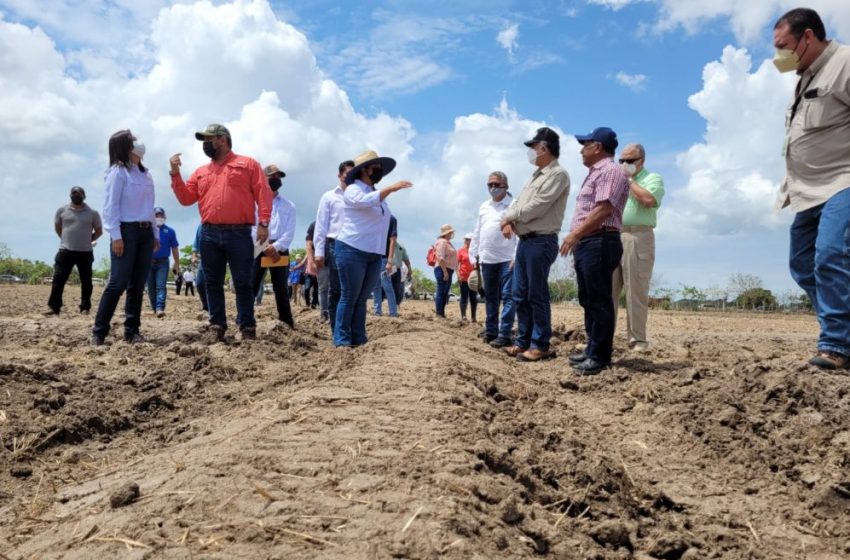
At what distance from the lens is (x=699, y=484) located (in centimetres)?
310

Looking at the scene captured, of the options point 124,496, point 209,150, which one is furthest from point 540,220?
point 124,496

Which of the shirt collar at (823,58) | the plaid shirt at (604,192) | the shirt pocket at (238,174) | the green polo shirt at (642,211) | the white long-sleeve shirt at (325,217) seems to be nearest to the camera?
the shirt collar at (823,58)

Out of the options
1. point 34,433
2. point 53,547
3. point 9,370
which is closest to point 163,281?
point 9,370

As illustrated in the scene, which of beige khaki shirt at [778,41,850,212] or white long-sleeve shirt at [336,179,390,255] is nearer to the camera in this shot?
beige khaki shirt at [778,41,850,212]

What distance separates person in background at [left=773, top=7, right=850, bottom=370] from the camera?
382cm

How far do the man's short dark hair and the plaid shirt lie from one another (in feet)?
4.77

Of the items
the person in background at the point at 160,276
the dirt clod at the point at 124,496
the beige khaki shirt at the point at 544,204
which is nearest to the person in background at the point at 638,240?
the beige khaki shirt at the point at 544,204

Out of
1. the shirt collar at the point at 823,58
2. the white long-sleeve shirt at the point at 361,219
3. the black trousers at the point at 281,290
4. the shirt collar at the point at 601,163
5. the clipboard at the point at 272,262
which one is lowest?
the black trousers at the point at 281,290

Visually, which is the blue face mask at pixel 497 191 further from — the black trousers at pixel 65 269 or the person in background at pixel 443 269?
the black trousers at pixel 65 269

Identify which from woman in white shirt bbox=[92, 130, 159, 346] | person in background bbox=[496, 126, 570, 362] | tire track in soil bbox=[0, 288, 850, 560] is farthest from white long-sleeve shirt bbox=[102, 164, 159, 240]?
person in background bbox=[496, 126, 570, 362]

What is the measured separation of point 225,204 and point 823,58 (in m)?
4.71

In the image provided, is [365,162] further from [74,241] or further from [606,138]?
[74,241]

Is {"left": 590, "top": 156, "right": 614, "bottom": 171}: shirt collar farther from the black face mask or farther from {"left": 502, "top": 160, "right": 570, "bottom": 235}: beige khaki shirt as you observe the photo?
the black face mask

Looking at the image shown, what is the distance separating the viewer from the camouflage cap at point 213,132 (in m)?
6.11
